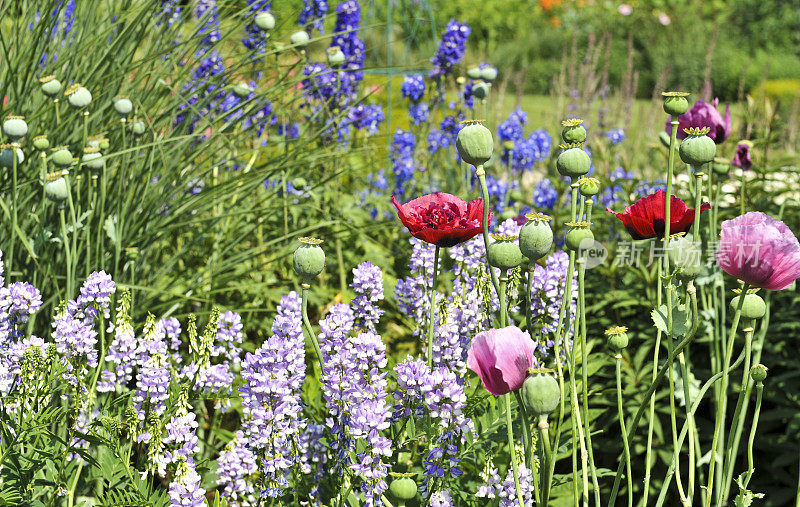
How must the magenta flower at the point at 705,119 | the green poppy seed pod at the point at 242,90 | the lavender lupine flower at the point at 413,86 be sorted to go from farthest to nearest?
the lavender lupine flower at the point at 413,86 < the green poppy seed pod at the point at 242,90 < the magenta flower at the point at 705,119

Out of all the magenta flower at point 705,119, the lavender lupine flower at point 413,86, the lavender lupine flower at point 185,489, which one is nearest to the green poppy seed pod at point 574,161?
the magenta flower at point 705,119

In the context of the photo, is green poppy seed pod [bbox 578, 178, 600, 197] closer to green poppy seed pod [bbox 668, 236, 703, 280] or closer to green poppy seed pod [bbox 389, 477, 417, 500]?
green poppy seed pod [bbox 668, 236, 703, 280]

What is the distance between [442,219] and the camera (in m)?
1.31

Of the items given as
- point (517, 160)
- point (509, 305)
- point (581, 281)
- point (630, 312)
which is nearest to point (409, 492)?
point (581, 281)

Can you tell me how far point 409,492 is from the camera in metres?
1.05

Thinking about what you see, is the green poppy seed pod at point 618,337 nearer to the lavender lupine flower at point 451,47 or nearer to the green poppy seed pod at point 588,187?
the green poppy seed pod at point 588,187

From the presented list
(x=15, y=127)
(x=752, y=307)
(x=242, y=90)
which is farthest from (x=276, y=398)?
(x=242, y=90)

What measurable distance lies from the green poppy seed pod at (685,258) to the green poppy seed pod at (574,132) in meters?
0.20

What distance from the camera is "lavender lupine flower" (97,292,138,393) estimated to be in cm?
147

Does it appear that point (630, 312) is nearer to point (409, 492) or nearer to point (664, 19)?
point (409, 492)

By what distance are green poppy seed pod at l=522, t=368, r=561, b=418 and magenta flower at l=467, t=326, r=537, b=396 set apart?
6cm

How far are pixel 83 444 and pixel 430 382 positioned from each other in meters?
0.76

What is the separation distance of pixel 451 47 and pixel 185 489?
7.01 ft

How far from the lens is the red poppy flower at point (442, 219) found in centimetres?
125
